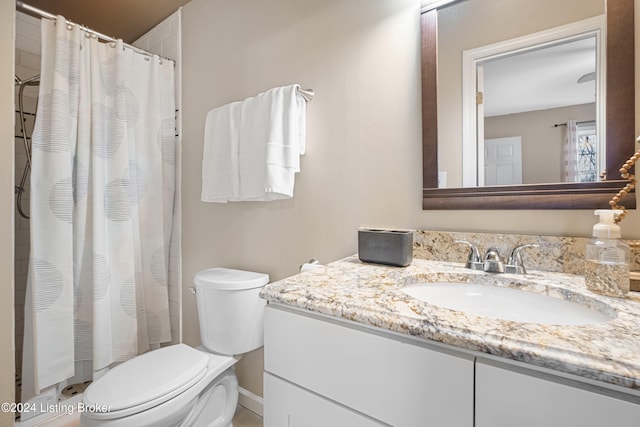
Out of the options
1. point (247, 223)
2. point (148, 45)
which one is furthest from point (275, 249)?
point (148, 45)

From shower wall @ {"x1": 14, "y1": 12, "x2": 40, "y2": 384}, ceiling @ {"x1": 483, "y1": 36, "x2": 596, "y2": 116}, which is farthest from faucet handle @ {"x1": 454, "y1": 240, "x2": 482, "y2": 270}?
shower wall @ {"x1": 14, "y1": 12, "x2": 40, "y2": 384}

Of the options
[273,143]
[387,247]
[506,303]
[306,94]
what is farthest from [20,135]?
[506,303]

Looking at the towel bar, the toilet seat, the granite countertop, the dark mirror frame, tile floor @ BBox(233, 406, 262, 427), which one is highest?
the towel bar

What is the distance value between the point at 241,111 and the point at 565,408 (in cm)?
142

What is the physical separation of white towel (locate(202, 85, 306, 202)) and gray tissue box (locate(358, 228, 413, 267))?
0.43m

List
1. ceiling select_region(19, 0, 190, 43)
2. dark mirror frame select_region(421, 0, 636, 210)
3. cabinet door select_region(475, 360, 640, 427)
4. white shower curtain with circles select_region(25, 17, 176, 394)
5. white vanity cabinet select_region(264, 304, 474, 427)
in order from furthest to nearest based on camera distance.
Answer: ceiling select_region(19, 0, 190, 43) → white shower curtain with circles select_region(25, 17, 176, 394) → dark mirror frame select_region(421, 0, 636, 210) → white vanity cabinet select_region(264, 304, 474, 427) → cabinet door select_region(475, 360, 640, 427)

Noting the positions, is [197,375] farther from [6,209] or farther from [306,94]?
[306,94]

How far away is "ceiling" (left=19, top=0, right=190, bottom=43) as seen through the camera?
1760 mm

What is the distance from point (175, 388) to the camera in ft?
3.38

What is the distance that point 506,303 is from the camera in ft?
2.53

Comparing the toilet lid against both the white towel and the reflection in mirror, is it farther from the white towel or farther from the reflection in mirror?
the reflection in mirror

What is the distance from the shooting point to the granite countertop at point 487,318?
0.40 metres

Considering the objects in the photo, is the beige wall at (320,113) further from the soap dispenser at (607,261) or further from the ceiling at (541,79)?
the soap dispenser at (607,261)

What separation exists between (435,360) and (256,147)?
42.7 inches
